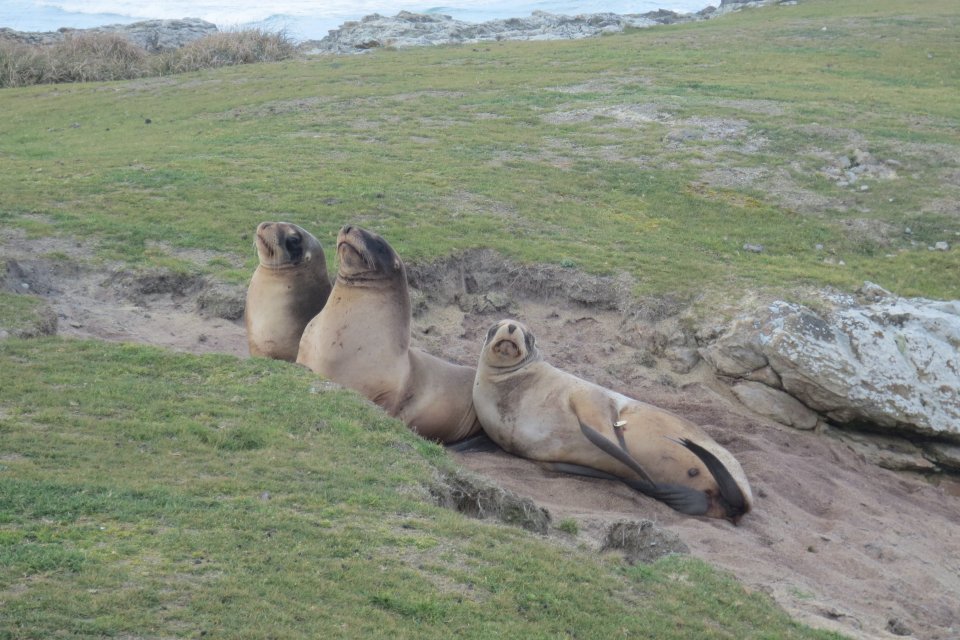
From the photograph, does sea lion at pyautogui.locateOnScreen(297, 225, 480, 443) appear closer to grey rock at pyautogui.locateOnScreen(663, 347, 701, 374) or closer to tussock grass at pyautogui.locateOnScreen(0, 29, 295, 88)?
grey rock at pyautogui.locateOnScreen(663, 347, 701, 374)

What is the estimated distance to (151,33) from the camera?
1467 inches

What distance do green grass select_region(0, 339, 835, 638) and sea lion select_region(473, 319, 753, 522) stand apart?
1.80 metres

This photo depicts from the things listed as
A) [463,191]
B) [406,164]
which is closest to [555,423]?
[463,191]

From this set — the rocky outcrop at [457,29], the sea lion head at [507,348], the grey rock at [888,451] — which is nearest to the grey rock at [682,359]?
the grey rock at [888,451]

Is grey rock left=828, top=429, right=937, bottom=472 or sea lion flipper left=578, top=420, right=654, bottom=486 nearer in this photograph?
sea lion flipper left=578, top=420, right=654, bottom=486

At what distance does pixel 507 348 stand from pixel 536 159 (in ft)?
26.9

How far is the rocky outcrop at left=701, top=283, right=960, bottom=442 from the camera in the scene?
10.8 meters

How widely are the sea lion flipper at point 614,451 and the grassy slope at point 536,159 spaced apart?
3697 mm

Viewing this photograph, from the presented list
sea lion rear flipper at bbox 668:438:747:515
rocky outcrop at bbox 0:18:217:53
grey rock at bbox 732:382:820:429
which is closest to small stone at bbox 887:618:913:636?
sea lion rear flipper at bbox 668:438:747:515

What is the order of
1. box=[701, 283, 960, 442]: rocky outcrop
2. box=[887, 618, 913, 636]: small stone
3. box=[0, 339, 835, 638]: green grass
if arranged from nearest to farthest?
box=[0, 339, 835, 638]: green grass → box=[887, 618, 913, 636]: small stone → box=[701, 283, 960, 442]: rocky outcrop

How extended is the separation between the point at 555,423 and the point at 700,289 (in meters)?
3.83

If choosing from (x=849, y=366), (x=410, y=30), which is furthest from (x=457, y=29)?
(x=849, y=366)

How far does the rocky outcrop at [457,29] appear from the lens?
35750 millimetres

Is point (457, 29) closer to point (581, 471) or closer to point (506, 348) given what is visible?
point (506, 348)
